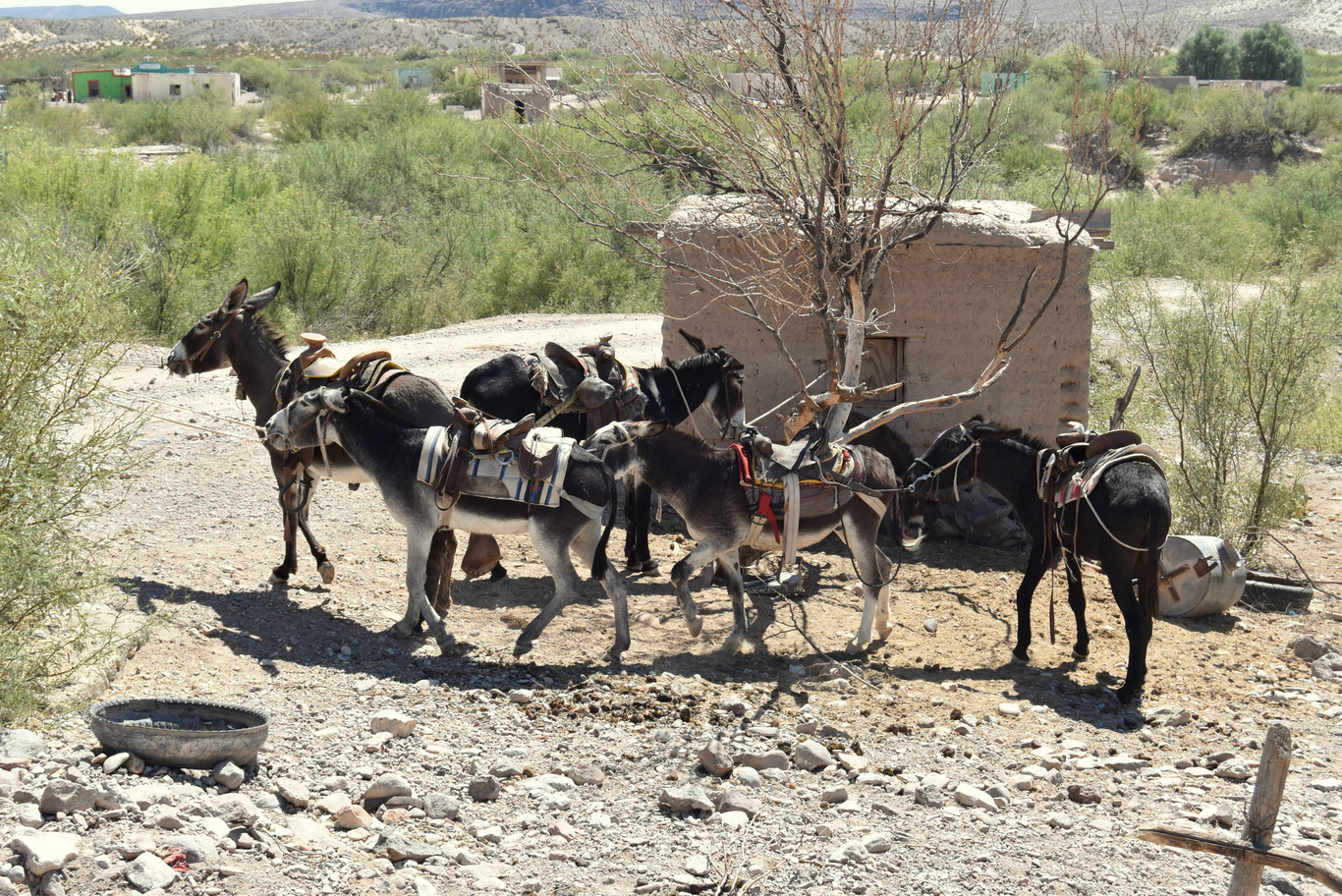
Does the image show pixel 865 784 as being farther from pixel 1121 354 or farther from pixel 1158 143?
pixel 1158 143

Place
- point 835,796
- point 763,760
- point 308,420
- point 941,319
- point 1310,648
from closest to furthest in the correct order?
point 835,796 → point 763,760 → point 308,420 → point 1310,648 → point 941,319

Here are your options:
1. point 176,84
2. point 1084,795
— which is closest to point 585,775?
point 1084,795

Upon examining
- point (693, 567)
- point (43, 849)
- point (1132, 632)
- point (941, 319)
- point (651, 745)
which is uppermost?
point (941, 319)

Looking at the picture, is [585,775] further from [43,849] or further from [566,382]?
[566,382]

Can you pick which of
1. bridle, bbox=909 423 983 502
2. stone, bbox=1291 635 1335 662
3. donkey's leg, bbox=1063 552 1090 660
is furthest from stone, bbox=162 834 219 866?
stone, bbox=1291 635 1335 662

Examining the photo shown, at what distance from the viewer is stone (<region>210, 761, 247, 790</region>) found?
5055mm

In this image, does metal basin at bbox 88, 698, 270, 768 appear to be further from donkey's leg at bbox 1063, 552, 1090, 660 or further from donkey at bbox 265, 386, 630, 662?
donkey's leg at bbox 1063, 552, 1090, 660

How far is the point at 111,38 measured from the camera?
357ft

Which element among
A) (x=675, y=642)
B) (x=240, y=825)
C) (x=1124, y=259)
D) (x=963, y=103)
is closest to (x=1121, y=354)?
(x=1124, y=259)

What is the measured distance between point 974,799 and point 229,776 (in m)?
3.43

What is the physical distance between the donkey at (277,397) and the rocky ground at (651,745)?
1.21 feet

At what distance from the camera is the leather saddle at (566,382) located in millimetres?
8562

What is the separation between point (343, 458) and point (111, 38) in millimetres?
118472

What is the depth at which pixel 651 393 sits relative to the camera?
9148 millimetres
